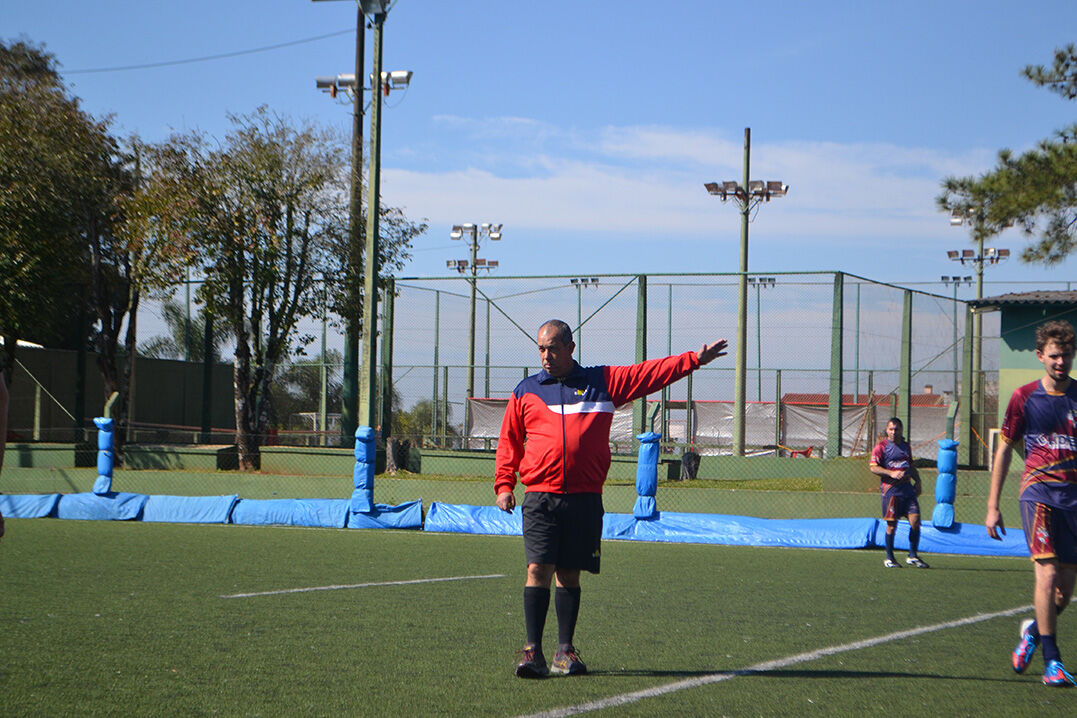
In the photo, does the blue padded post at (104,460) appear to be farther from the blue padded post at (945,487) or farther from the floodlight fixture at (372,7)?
the blue padded post at (945,487)

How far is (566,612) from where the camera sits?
553 cm

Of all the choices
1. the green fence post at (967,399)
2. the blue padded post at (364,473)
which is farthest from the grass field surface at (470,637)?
the green fence post at (967,399)

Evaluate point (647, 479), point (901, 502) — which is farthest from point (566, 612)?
point (647, 479)

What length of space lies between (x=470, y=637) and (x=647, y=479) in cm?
841

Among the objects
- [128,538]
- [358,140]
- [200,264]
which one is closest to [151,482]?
[200,264]

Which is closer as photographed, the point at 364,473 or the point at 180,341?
the point at 364,473

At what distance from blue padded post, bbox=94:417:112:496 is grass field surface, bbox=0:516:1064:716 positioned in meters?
5.09

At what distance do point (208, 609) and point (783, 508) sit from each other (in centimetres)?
980

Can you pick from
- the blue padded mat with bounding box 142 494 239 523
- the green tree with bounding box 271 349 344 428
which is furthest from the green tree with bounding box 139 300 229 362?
the blue padded mat with bounding box 142 494 239 523

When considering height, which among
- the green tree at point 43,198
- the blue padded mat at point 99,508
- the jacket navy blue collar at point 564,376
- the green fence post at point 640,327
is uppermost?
the green tree at point 43,198

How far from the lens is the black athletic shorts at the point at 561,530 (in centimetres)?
547

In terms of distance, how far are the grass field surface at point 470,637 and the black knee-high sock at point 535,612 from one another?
233mm

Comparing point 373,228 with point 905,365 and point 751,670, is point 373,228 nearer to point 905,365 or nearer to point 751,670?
point 905,365

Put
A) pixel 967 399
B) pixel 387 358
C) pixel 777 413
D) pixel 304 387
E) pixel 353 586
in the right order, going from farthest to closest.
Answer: pixel 304 387, pixel 777 413, pixel 967 399, pixel 387 358, pixel 353 586
